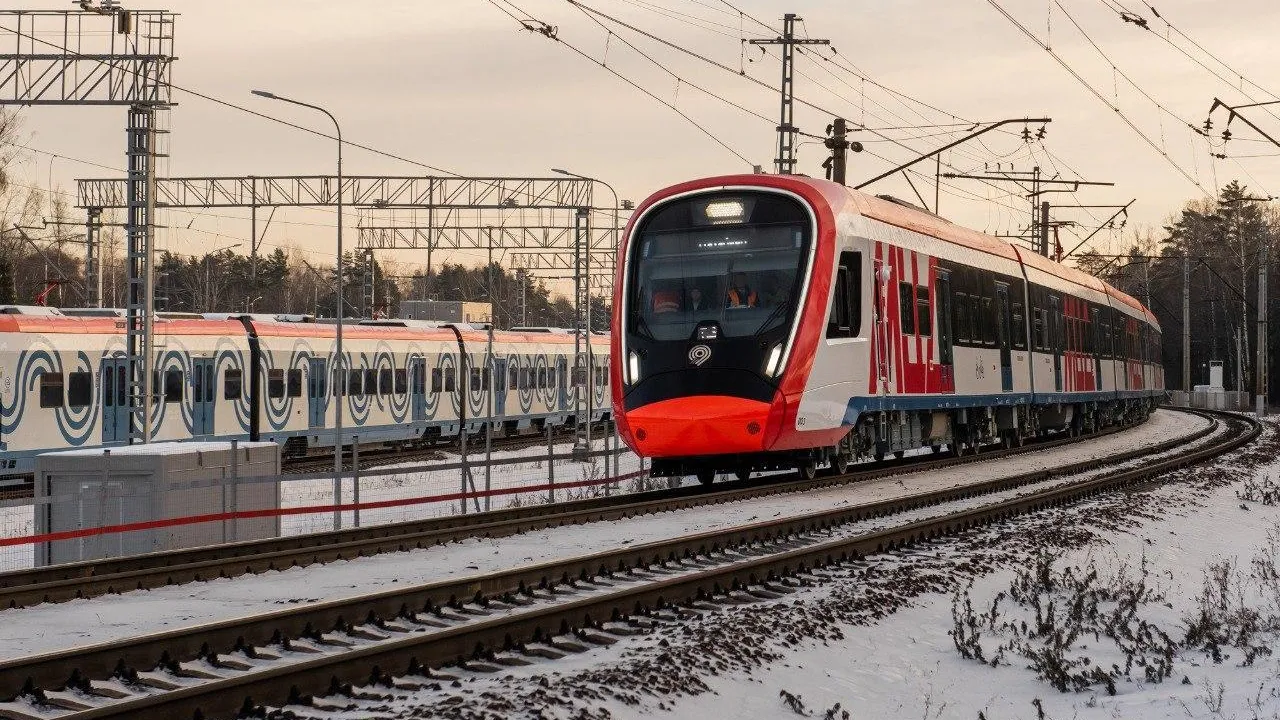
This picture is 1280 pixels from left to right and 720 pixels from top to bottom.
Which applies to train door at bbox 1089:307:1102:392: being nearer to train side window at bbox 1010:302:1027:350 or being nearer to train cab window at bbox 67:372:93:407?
train side window at bbox 1010:302:1027:350

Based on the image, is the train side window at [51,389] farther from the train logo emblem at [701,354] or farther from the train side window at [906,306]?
the train side window at [906,306]

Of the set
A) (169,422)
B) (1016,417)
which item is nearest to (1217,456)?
(1016,417)

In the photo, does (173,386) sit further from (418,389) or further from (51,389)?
(418,389)

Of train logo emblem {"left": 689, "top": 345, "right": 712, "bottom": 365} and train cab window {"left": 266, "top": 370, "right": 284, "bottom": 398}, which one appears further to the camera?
train cab window {"left": 266, "top": 370, "right": 284, "bottom": 398}

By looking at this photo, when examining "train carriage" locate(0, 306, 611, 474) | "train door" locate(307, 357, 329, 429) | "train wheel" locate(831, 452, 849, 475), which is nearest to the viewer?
"train wheel" locate(831, 452, 849, 475)

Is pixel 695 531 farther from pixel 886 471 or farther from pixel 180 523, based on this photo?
pixel 886 471

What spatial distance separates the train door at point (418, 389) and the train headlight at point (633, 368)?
79.0ft

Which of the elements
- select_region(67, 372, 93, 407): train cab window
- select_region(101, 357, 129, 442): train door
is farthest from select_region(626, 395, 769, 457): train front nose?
select_region(101, 357, 129, 442): train door

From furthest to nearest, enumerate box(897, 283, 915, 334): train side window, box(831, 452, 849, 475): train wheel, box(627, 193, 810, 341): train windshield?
box(897, 283, 915, 334): train side window → box(831, 452, 849, 475): train wheel → box(627, 193, 810, 341): train windshield

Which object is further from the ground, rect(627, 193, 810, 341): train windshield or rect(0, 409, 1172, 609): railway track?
rect(627, 193, 810, 341): train windshield

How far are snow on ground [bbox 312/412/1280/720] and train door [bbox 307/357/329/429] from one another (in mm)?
24940

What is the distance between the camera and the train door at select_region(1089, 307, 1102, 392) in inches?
1582

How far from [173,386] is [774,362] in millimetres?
17716

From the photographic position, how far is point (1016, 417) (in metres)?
32.1
